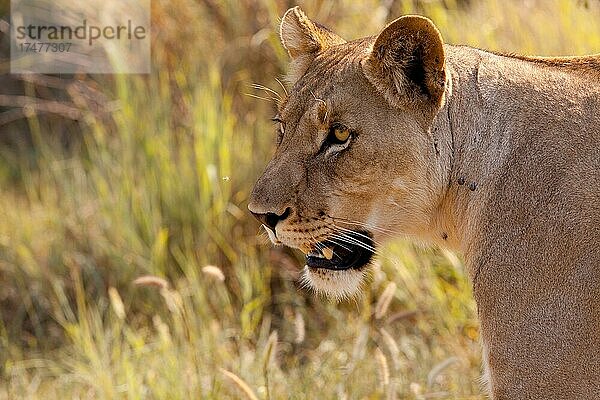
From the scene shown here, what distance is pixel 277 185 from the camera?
3.00 m

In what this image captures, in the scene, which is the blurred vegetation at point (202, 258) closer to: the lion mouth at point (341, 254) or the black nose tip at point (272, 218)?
the lion mouth at point (341, 254)

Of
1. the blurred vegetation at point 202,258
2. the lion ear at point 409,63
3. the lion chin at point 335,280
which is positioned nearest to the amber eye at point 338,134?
the lion ear at point 409,63

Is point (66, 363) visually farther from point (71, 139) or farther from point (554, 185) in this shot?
point (71, 139)

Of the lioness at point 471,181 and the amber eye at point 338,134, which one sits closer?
the lioness at point 471,181

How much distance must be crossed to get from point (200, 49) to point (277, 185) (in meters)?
4.04

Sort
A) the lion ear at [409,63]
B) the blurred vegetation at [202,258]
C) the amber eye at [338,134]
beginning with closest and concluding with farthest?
the lion ear at [409,63], the amber eye at [338,134], the blurred vegetation at [202,258]

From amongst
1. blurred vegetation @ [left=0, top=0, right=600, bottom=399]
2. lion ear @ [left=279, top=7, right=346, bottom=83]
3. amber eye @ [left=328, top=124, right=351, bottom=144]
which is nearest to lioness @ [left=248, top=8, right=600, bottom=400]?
amber eye @ [left=328, top=124, right=351, bottom=144]

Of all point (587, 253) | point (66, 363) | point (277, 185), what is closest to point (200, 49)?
point (66, 363)

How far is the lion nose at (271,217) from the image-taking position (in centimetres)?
300

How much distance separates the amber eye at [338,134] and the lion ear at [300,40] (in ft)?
1.43

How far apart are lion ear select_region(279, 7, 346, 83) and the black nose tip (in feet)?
1.79

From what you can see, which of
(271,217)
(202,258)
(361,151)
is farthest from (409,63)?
(202,258)

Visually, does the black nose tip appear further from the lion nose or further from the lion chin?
the lion chin

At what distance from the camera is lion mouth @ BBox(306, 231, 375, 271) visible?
311cm
